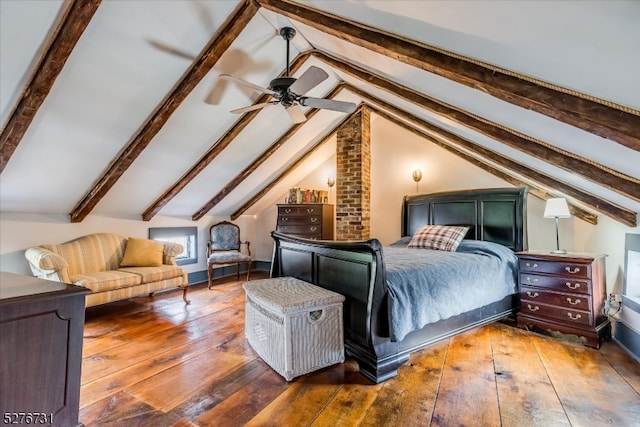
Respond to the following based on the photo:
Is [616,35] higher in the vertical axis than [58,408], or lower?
higher

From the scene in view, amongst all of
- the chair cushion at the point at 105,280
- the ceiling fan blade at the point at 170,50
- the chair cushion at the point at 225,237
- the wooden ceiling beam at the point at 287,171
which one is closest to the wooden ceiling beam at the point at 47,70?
the ceiling fan blade at the point at 170,50

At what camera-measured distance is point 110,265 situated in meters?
4.11

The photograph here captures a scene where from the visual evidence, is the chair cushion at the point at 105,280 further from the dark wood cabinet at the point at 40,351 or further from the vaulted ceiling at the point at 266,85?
the dark wood cabinet at the point at 40,351

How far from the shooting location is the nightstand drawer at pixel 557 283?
2.83 m

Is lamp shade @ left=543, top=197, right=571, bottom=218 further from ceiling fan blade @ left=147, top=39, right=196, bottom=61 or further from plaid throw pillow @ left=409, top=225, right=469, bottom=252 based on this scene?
ceiling fan blade @ left=147, top=39, right=196, bottom=61

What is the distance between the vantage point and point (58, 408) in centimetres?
141

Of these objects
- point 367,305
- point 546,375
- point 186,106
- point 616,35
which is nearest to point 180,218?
point 186,106

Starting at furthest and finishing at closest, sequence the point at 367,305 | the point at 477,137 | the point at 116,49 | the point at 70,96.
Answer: the point at 477,137
the point at 70,96
the point at 116,49
the point at 367,305

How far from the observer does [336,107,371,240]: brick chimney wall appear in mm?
5023

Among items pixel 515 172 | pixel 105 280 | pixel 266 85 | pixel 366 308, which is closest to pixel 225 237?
pixel 105 280

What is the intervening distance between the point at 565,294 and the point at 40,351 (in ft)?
12.6

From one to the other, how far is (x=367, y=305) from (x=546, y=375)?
1407mm

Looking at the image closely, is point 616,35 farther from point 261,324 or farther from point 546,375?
point 261,324

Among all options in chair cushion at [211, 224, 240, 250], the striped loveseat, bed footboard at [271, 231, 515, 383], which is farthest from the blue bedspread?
chair cushion at [211, 224, 240, 250]
